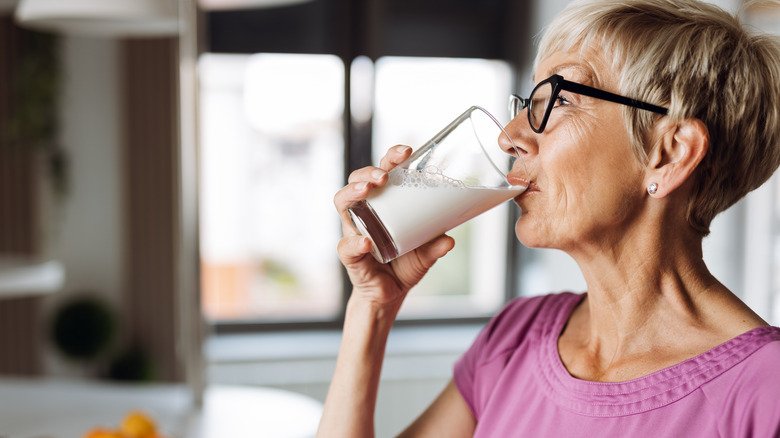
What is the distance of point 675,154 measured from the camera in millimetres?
1133

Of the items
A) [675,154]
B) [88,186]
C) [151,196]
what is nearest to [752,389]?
[675,154]

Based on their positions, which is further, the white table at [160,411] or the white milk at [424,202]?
the white table at [160,411]

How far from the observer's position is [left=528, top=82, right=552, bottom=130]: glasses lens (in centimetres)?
119

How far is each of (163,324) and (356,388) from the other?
11.0 ft

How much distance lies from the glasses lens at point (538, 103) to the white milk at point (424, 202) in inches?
4.6

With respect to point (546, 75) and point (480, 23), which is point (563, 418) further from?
point (480, 23)

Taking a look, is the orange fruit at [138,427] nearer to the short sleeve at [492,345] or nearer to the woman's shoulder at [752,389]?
the short sleeve at [492,345]

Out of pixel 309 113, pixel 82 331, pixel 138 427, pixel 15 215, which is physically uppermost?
pixel 309 113

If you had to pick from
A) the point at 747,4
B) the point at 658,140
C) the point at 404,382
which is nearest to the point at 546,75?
the point at 658,140

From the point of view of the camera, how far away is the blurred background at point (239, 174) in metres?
4.23

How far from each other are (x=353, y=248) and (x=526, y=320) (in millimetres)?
337

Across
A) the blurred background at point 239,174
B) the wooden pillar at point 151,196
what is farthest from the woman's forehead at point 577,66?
the wooden pillar at point 151,196

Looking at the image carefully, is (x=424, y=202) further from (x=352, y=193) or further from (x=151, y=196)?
(x=151, y=196)

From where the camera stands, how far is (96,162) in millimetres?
4418
